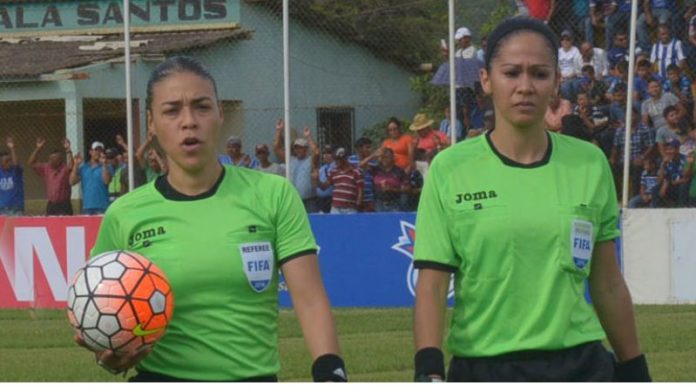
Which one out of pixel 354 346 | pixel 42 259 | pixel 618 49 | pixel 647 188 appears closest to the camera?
pixel 354 346

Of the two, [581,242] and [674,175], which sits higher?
[581,242]

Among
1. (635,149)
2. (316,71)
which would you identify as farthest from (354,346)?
(316,71)

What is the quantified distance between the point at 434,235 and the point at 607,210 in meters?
0.61

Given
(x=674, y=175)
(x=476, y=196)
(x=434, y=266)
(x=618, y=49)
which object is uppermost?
(x=618, y=49)

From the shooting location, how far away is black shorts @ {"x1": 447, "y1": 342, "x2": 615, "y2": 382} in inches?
189

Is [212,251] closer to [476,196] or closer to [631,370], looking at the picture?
[476,196]

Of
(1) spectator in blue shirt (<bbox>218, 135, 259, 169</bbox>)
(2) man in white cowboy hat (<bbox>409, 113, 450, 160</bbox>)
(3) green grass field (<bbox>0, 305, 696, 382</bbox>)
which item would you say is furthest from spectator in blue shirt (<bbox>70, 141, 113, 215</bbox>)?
(2) man in white cowboy hat (<bbox>409, 113, 450, 160</bbox>)

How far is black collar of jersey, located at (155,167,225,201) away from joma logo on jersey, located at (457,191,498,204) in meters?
0.79

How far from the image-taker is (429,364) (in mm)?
4695

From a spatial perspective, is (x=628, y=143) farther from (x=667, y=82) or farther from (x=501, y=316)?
(x=501, y=316)

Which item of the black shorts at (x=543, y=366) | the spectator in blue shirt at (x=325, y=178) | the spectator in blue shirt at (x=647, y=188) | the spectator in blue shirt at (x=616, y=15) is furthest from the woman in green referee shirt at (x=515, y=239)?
the spectator in blue shirt at (x=325, y=178)

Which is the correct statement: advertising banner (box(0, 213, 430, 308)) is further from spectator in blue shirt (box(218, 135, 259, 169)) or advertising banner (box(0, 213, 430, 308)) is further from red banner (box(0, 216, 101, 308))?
spectator in blue shirt (box(218, 135, 259, 169))

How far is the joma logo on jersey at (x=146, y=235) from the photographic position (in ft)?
16.3
